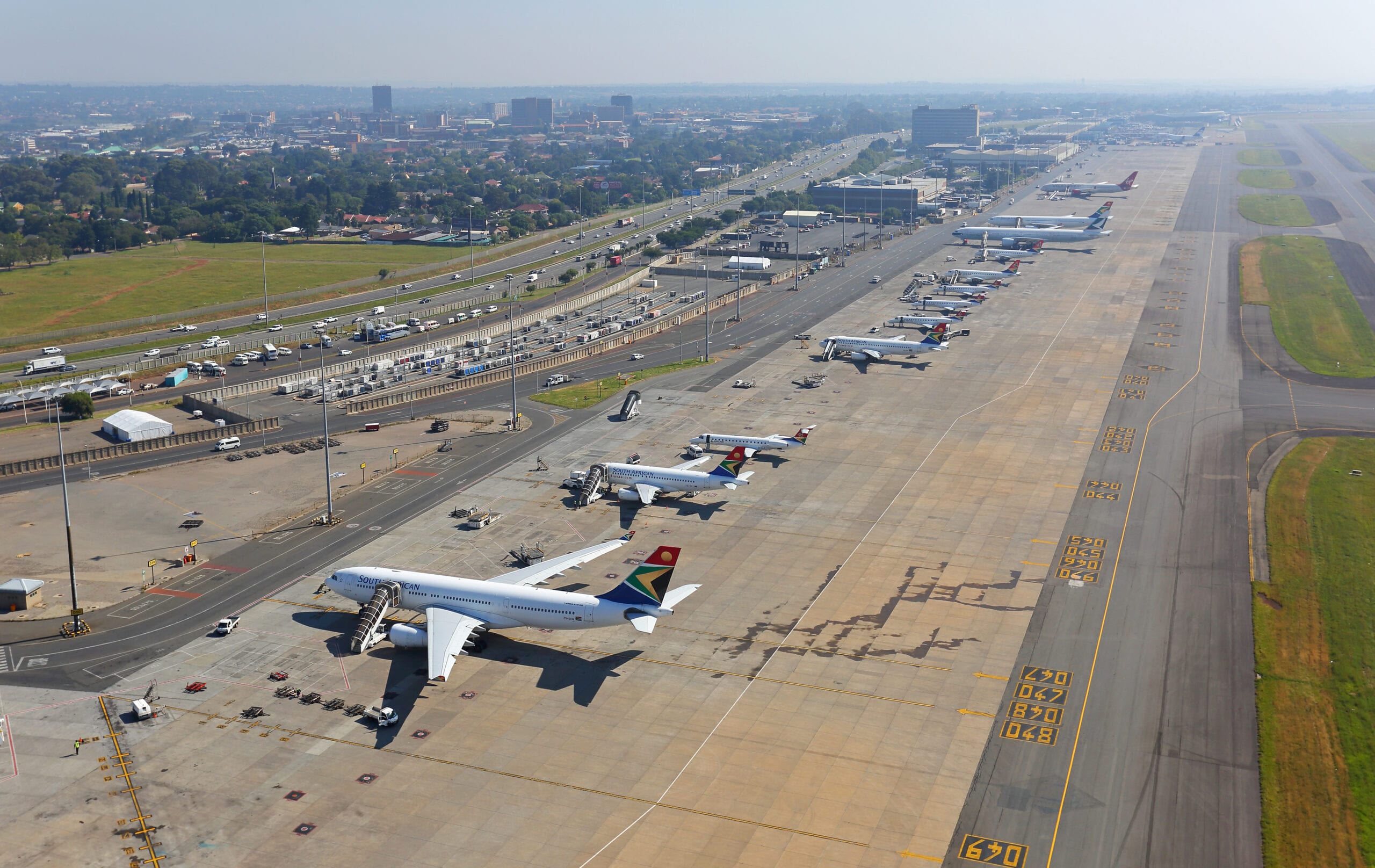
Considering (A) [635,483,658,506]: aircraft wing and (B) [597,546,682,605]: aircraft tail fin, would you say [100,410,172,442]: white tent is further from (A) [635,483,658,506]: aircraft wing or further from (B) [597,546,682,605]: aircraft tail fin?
(B) [597,546,682,605]: aircraft tail fin

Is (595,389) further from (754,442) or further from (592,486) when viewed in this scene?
(592,486)

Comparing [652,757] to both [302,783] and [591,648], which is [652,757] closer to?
[591,648]

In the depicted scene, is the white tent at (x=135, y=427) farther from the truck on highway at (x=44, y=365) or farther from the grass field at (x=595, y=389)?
the grass field at (x=595, y=389)

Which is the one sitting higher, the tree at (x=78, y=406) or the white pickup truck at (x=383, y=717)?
the tree at (x=78, y=406)

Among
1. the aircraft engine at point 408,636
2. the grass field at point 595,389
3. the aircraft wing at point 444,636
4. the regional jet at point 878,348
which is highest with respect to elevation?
the regional jet at point 878,348

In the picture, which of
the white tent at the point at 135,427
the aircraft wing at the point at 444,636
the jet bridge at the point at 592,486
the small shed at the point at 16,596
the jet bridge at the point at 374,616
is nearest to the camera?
the aircraft wing at the point at 444,636

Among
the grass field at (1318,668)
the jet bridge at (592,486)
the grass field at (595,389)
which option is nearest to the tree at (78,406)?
the grass field at (595,389)

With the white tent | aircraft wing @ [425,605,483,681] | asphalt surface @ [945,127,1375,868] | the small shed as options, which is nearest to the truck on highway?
the white tent
